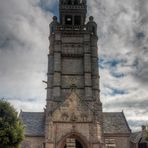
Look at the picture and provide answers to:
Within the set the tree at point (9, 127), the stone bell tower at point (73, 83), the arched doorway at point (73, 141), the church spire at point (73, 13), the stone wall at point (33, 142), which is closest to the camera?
the tree at point (9, 127)

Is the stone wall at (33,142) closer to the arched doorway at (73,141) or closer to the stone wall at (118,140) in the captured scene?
the arched doorway at (73,141)

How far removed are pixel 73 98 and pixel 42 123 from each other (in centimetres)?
1036

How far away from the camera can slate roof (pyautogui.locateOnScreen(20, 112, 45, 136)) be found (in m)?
45.5

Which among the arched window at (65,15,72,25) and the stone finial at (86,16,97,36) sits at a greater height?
the arched window at (65,15,72,25)

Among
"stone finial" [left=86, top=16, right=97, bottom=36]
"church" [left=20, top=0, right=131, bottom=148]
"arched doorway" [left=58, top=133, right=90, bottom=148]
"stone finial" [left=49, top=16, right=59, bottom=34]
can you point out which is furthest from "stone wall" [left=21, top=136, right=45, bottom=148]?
"stone finial" [left=86, top=16, right=97, bottom=36]

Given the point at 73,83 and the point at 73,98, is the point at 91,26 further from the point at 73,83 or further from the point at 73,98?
the point at 73,98

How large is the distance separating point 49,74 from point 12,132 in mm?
17376

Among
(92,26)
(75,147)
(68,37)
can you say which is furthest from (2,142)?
(92,26)

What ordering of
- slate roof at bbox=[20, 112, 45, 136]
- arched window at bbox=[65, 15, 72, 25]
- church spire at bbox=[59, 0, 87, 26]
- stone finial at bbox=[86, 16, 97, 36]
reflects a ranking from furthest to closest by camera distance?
arched window at bbox=[65, 15, 72, 25] → church spire at bbox=[59, 0, 87, 26] → stone finial at bbox=[86, 16, 97, 36] → slate roof at bbox=[20, 112, 45, 136]

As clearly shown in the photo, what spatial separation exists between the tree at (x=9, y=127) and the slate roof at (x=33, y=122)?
35.9ft

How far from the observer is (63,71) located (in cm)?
4812

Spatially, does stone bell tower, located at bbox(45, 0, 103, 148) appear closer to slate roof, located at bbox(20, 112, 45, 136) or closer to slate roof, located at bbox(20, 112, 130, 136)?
slate roof, located at bbox(20, 112, 130, 136)

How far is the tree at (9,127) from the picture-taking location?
3194cm

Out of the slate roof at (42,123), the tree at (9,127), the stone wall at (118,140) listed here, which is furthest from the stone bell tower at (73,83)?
the tree at (9,127)
